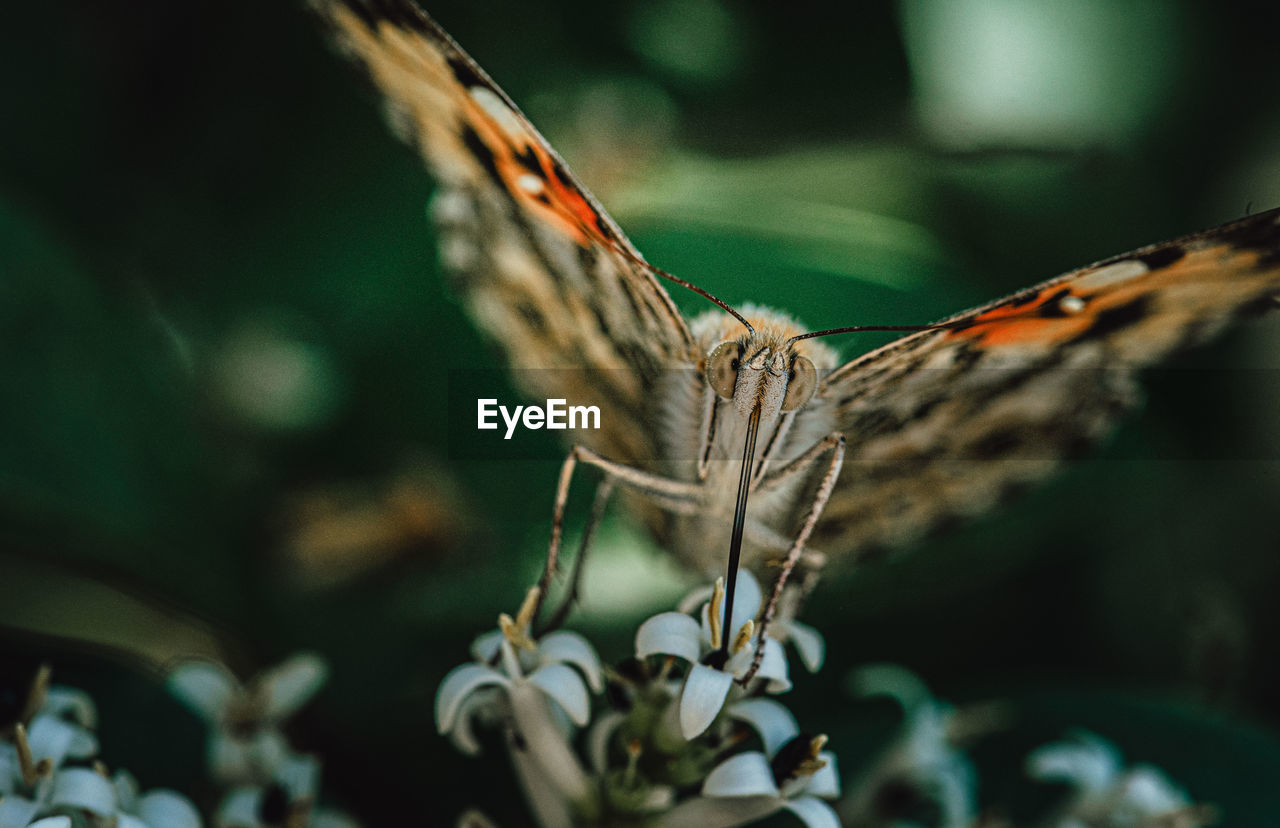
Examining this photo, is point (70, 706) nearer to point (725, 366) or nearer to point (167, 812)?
point (167, 812)

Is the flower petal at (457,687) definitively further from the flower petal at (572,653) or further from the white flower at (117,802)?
the white flower at (117,802)

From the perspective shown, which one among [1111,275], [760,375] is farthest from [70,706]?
[1111,275]

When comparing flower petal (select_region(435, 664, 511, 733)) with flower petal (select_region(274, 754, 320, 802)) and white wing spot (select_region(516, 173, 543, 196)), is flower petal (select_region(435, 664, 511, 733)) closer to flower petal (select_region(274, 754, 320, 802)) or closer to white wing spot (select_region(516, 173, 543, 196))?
flower petal (select_region(274, 754, 320, 802))

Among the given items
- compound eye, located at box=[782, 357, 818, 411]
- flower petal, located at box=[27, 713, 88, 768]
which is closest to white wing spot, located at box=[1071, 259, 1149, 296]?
compound eye, located at box=[782, 357, 818, 411]

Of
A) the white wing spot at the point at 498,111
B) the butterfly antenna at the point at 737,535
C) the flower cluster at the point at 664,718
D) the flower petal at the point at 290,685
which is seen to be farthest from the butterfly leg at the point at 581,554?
the white wing spot at the point at 498,111

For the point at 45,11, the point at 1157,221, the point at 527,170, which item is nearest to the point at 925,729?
the point at 527,170

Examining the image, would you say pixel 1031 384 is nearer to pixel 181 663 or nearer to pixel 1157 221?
pixel 1157 221
